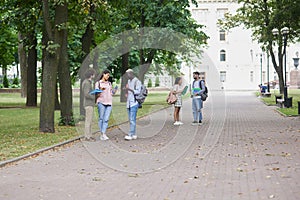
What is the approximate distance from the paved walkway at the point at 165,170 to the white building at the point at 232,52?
81200 mm

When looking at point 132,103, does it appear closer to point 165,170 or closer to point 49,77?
point 49,77

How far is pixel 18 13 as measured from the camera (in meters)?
23.1

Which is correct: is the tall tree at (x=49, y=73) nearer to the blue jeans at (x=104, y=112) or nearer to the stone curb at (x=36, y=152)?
the stone curb at (x=36, y=152)

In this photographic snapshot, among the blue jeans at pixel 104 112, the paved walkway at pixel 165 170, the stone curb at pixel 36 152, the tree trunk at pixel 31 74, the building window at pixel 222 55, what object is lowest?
the paved walkway at pixel 165 170

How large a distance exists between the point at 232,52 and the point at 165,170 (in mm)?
90650

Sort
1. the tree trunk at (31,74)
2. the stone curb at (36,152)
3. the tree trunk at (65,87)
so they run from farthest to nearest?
the tree trunk at (31,74)
the tree trunk at (65,87)
the stone curb at (36,152)

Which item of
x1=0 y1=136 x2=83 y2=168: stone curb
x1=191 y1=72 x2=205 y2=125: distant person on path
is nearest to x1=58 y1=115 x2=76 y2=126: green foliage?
x1=191 y1=72 x2=205 y2=125: distant person on path

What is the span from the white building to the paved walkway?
266ft

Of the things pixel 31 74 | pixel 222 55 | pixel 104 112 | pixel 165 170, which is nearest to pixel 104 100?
pixel 104 112

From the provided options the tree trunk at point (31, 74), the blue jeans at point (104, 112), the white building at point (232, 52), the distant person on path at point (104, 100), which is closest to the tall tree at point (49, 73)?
the distant person on path at point (104, 100)

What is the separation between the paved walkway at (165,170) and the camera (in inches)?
330

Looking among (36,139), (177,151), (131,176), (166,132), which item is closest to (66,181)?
(131,176)

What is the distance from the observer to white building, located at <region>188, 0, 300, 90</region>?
96.9 meters

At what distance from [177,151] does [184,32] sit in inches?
914
